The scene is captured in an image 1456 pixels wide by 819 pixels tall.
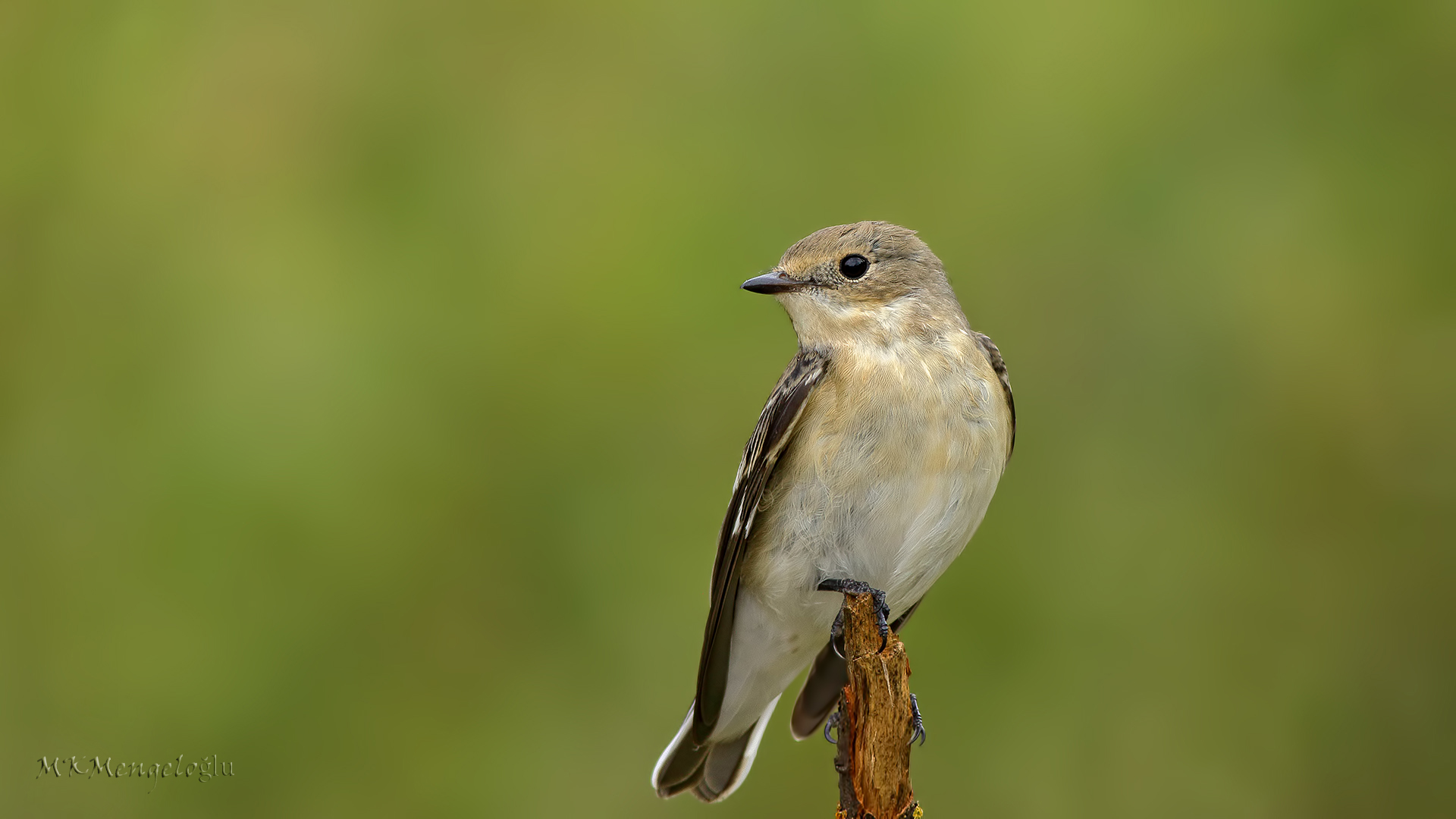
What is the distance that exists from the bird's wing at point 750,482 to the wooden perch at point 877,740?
2.80 feet

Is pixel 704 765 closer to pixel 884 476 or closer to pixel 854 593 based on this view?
pixel 854 593

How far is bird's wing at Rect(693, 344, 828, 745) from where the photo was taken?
4.75 meters

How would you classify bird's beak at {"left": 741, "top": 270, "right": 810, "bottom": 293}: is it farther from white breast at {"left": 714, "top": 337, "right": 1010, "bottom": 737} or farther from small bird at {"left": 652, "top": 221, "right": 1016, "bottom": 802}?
white breast at {"left": 714, "top": 337, "right": 1010, "bottom": 737}

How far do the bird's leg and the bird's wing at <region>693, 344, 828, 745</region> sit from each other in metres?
0.35

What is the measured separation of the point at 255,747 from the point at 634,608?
5.99 ft

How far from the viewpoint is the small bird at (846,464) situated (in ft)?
15.0

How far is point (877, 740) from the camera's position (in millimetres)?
3795

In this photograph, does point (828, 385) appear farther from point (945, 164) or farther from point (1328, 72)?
point (1328, 72)

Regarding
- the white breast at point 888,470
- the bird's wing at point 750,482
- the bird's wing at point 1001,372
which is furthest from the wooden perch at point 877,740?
the bird's wing at point 1001,372

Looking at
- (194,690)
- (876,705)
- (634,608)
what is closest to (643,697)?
(634,608)

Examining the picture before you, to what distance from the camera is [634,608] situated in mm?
6270

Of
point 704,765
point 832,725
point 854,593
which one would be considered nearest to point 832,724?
point 832,725

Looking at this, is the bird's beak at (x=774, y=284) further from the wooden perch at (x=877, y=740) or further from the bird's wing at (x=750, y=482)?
the wooden perch at (x=877, y=740)

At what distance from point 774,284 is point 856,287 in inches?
12.4
